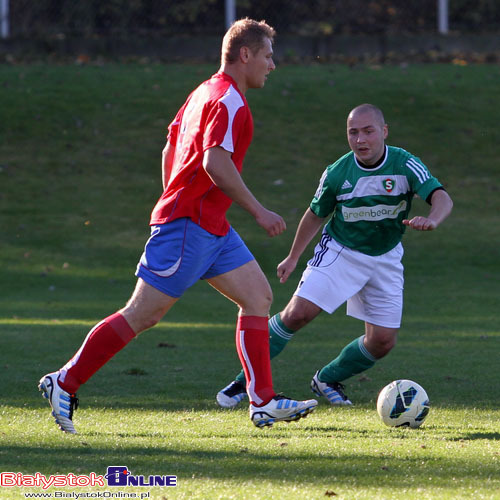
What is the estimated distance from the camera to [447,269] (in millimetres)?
13602

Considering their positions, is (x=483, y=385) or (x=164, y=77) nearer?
(x=483, y=385)

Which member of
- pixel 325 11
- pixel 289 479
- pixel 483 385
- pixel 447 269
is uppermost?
pixel 325 11

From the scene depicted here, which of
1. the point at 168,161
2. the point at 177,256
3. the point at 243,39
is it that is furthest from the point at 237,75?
the point at 177,256

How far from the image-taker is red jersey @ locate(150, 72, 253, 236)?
5125mm

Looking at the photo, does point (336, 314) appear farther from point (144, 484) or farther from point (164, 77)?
point (164, 77)

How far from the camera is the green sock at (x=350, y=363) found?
6.45 meters

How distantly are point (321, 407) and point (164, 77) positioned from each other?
1505cm

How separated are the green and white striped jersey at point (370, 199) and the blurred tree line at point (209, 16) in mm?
15625

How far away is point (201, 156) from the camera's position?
524 cm

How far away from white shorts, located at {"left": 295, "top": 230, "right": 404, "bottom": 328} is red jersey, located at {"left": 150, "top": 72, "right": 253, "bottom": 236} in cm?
122

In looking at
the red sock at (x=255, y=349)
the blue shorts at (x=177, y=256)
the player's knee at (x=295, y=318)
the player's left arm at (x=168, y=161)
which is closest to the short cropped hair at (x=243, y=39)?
the player's left arm at (x=168, y=161)

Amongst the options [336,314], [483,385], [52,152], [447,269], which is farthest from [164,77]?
[483,385]

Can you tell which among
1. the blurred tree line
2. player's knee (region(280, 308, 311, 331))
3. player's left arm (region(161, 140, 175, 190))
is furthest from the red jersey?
the blurred tree line

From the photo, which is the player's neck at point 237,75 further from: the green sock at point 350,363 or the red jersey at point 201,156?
the green sock at point 350,363
